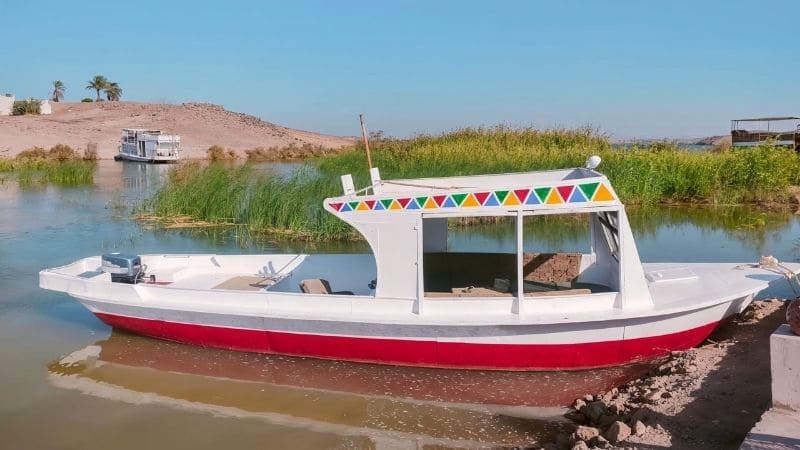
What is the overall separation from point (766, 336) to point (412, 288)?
3709 mm

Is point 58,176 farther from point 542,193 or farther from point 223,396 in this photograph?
point 542,193

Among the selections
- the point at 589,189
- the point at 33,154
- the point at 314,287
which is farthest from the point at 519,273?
the point at 33,154

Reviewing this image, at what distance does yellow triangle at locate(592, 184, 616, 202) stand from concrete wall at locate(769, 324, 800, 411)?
254 cm

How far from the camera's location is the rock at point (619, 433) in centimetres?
511

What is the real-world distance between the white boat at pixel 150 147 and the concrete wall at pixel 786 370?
154 feet

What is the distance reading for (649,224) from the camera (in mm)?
16625

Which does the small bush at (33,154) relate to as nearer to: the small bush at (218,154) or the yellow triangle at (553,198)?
the small bush at (218,154)

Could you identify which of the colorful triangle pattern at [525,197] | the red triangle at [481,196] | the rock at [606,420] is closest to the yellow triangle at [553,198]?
the colorful triangle pattern at [525,197]

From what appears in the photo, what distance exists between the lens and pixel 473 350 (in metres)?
7.39

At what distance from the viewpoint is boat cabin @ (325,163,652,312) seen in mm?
7078

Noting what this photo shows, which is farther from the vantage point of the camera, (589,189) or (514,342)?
(514,342)

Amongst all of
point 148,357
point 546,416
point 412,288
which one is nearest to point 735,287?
point 546,416

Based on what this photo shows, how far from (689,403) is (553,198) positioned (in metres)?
2.33

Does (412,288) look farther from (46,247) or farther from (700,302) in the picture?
(46,247)
